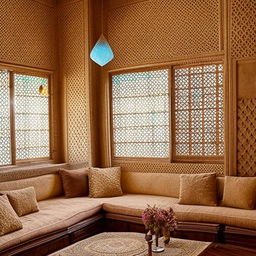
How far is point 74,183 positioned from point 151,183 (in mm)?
1168

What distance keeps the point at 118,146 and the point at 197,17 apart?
7.88 feet

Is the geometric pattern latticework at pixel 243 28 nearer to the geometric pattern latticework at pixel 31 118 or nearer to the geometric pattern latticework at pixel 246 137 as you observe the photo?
the geometric pattern latticework at pixel 246 137

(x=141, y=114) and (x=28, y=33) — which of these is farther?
(x=141, y=114)

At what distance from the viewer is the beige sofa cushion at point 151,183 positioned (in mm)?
5414

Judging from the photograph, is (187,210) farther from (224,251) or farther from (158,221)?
(158,221)

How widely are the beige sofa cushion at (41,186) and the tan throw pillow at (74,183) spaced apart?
4.8 inches

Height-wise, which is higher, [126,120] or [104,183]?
[126,120]

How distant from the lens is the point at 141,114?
597 cm

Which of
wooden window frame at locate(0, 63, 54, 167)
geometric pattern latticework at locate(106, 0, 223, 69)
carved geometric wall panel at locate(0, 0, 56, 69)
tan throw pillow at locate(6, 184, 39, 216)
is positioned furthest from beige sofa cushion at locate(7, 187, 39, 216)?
geometric pattern latticework at locate(106, 0, 223, 69)

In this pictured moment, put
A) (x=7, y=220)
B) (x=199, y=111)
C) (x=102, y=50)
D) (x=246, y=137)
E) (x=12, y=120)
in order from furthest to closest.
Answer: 1. (x=12, y=120)
2. (x=199, y=111)
3. (x=246, y=137)
4. (x=102, y=50)
5. (x=7, y=220)

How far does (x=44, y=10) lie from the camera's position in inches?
241

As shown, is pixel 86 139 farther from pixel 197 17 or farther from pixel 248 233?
pixel 248 233

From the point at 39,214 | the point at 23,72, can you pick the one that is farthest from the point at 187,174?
the point at 23,72

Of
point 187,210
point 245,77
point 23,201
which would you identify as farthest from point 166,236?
point 245,77
